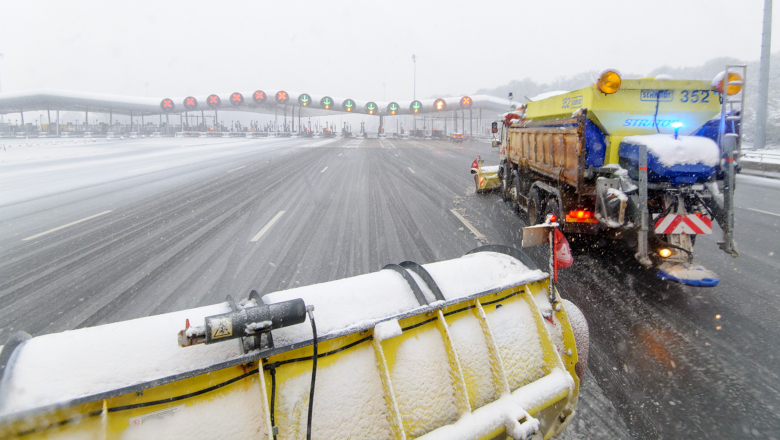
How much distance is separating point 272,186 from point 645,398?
13409 mm

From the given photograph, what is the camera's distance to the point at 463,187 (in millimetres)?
15148

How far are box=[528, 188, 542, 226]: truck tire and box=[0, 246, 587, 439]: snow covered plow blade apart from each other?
5.72 meters

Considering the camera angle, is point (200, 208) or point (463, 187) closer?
point (200, 208)

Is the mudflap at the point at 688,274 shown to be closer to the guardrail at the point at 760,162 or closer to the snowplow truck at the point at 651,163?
the snowplow truck at the point at 651,163

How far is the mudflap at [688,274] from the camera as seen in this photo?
5.23m

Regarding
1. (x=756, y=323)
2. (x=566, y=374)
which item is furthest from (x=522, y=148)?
(x=566, y=374)

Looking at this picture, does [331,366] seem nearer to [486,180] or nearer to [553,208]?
[553,208]

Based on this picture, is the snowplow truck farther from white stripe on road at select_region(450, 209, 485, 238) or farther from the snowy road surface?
white stripe on road at select_region(450, 209, 485, 238)

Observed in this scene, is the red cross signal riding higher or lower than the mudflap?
→ higher

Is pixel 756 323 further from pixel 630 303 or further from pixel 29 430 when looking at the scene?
pixel 29 430

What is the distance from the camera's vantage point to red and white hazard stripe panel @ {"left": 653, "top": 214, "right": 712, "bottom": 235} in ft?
18.4

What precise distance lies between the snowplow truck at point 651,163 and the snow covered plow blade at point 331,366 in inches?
134

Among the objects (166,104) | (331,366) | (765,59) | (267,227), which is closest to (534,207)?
(267,227)

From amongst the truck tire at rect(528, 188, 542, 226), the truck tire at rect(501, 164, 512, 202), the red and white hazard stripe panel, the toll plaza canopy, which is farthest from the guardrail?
the toll plaza canopy
